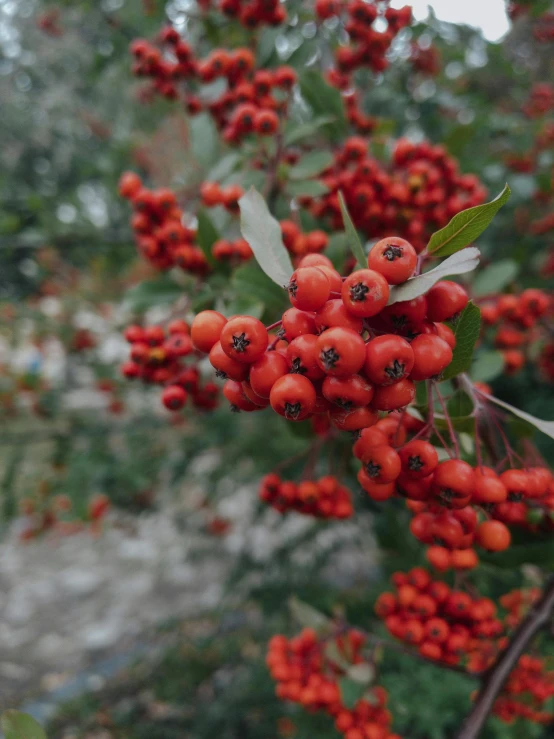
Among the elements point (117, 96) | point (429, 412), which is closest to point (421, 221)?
point (429, 412)

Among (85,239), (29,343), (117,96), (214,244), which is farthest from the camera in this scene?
(117,96)

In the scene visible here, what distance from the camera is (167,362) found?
1598 millimetres

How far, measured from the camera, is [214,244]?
65.1 inches

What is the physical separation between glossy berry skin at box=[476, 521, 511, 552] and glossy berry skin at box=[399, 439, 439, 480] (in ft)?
0.93

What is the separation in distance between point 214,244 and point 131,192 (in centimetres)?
56

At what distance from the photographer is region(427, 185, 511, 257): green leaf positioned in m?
0.74

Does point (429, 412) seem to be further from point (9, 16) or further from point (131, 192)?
point (9, 16)

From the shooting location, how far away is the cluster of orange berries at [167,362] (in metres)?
1.56

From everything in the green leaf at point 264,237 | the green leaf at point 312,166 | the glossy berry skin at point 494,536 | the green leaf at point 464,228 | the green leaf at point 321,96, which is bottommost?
the glossy berry skin at point 494,536

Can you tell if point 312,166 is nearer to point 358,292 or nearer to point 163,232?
point 163,232

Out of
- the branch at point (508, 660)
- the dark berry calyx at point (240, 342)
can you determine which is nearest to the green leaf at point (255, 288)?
the dark berry calyx at point (240, 342)

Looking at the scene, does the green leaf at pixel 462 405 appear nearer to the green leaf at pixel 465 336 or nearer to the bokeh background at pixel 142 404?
the green leaf at pixel 465 336

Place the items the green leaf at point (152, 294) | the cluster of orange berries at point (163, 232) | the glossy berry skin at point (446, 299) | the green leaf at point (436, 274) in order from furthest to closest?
the green leaf at point (152, 294), the cluster of orange berries at point (163, 232), the glossy berry skin at point (446, 299), the green leaf at point (436, 274)

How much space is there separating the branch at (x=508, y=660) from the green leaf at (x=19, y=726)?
1049 millimetres
